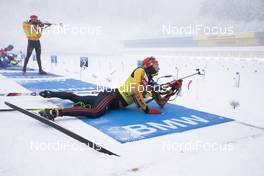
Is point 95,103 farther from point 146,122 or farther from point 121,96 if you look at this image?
point 146,122

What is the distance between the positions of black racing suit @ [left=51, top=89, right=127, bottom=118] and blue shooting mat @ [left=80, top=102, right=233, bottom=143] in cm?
11

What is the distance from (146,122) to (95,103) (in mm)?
798

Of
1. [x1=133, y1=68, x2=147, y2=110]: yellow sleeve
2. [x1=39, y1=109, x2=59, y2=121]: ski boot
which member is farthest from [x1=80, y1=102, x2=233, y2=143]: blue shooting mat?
[x1=39, y1=109, x2=59, y2=121]: ski boot

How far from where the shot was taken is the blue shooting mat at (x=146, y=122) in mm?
2967

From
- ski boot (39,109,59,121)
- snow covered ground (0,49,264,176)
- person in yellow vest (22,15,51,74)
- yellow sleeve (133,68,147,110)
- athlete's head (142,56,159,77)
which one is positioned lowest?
snow covered ground (0,49,264,176)

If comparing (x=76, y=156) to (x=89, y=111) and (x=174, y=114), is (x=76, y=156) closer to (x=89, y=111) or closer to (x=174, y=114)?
(x=89, y=111)

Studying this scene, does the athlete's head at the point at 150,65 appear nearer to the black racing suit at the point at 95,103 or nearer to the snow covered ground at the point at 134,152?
the black racing suit at the point at 95,103

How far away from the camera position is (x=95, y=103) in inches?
141

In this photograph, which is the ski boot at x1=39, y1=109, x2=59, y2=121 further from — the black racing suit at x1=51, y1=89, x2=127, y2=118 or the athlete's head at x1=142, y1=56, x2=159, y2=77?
the athlete's head at x1=142, y1=56, x2=159, y2=77

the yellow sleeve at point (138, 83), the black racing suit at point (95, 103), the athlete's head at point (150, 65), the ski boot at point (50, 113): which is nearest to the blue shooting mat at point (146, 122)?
the black racing suit at point (95, 103)

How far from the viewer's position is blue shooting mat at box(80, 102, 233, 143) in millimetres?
2967

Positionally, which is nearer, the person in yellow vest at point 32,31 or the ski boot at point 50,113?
the ski boot at point 50,113

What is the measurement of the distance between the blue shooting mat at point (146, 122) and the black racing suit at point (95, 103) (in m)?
0.11

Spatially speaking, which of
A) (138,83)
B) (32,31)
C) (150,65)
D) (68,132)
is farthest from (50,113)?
(32,31)
